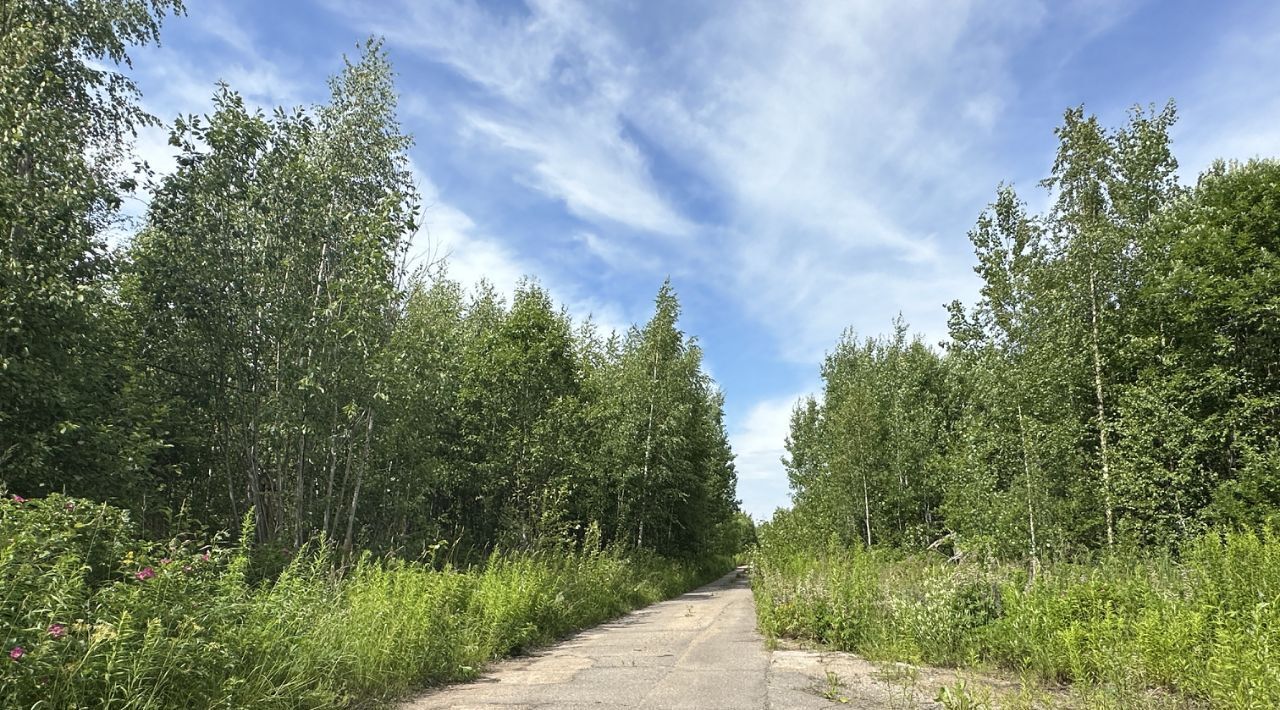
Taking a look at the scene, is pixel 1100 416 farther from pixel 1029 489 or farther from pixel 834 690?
pixel 834 690

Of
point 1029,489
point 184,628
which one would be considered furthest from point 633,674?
point 1029,489

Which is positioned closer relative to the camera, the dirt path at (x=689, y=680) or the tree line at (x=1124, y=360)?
the dirt path at (x=689, y=680)

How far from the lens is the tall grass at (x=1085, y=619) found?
16.8ft

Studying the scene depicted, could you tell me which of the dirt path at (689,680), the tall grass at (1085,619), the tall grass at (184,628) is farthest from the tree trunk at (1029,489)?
the tall grass at (184,628)

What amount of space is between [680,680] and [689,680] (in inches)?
3.9

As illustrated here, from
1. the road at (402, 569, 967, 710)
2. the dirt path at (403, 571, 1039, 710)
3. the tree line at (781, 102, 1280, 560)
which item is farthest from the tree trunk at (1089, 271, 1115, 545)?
the dirt path at (403, 571, 1039, 710)

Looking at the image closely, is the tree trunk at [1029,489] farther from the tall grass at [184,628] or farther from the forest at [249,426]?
the tall grass at [184,628]

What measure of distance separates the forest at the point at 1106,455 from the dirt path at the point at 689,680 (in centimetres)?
121

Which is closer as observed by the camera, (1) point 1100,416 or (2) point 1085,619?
(2) point 1085,619

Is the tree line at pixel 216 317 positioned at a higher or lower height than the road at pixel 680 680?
higher

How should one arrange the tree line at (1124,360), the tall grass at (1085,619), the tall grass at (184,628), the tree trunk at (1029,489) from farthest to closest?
the tree trunk at (1029,489) → the tree line at (1124,360) → the tall grass at (1085,619) → the tall grass at (184,628)

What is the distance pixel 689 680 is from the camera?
22.4 feet

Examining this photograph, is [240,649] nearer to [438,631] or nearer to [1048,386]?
[438,631]

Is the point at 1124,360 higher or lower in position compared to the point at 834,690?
higher
